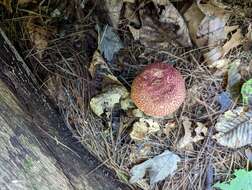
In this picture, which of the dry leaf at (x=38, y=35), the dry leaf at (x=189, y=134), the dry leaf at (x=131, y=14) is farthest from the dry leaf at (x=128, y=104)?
the dry leaf at (x=38, y=35)

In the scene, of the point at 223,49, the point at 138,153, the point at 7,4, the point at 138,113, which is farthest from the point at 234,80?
the point at 7,4

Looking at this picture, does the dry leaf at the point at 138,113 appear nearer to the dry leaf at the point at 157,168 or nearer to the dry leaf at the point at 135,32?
the dry leaf at the point at 157,168

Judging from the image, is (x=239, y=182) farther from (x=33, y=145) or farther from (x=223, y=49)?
(x=33, y=145)

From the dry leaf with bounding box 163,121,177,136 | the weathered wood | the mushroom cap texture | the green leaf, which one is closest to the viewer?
the weathered wood

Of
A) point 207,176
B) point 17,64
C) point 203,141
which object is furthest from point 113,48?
point 207,176

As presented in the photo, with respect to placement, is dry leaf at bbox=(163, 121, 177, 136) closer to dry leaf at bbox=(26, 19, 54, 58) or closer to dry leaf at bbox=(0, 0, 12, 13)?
dry leaf at bbox=(26, 19, 54, 58)

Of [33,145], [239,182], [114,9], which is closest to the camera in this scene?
[33,145]

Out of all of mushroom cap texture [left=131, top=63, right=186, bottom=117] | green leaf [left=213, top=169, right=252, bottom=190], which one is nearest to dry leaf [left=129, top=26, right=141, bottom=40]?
mushroom cap texture [left=131, top=63, right=186, bottom=117]
